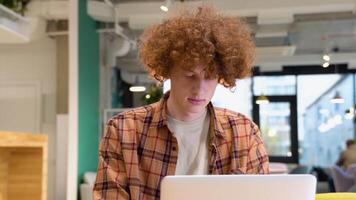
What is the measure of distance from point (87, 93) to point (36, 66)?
1.27 meters

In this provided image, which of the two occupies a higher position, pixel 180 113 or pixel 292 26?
Answer: pixel 292 26

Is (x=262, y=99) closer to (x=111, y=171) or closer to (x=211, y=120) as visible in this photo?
(x=211, y=120)

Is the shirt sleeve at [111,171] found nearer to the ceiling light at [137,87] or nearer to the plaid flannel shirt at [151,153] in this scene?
the plaid flannel shirt at [151,153]

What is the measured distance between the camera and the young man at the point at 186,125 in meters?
1.50

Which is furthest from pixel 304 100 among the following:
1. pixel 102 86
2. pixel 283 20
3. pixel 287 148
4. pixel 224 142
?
pixel 224 142

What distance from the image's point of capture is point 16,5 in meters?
6.68

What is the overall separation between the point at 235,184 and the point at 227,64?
0.50m

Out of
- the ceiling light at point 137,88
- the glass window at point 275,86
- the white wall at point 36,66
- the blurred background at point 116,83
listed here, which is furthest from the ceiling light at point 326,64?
the white wall at point 36,66

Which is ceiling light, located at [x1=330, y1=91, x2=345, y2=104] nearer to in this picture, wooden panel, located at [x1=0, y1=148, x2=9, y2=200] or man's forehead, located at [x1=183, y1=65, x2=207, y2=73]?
wooden panel, located at [x1=0, y1=148, x2=9, y2=200]

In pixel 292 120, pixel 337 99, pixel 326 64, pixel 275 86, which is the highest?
pixel 326 64

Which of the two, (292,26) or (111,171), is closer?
(111,171)

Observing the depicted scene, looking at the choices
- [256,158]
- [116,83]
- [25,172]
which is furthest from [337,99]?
[256,158]

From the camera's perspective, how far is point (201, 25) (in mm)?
1553

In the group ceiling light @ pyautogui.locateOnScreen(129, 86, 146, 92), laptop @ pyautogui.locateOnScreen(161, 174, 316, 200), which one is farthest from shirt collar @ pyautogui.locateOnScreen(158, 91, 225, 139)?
ceiling light @ pyautogui.locateOnScreen(129, 86, 146, 92)
